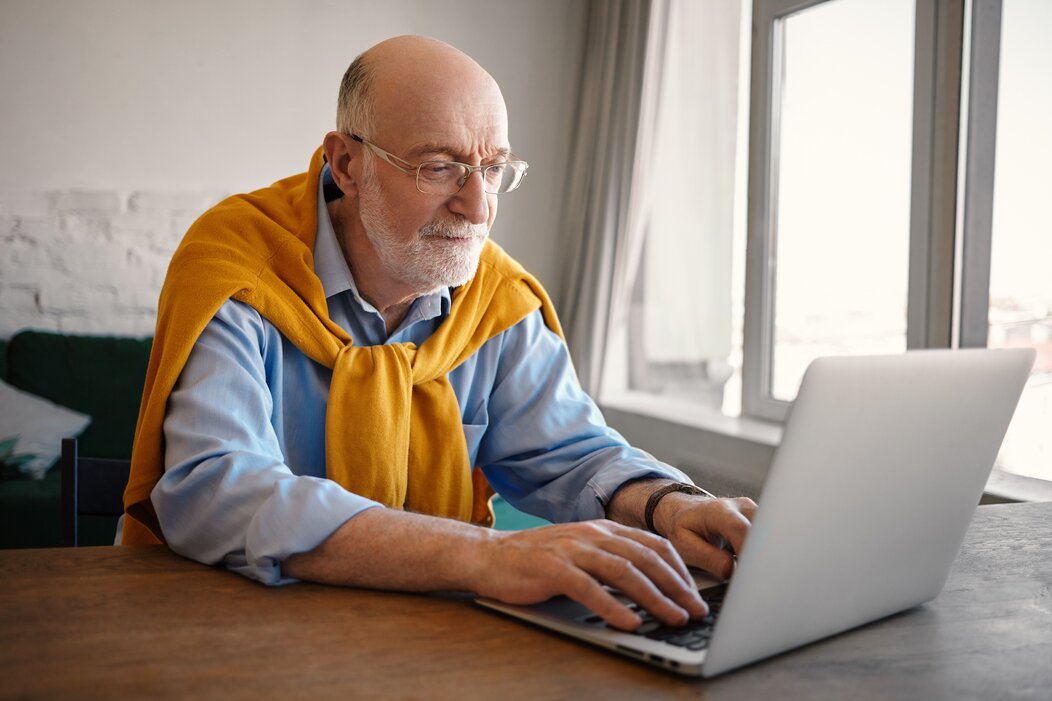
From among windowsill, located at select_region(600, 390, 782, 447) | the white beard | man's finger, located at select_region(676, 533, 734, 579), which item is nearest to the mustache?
the white beard

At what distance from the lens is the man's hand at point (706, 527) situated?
104cm

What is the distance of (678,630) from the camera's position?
815 mm

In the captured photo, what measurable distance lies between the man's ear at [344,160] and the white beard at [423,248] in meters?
0.04

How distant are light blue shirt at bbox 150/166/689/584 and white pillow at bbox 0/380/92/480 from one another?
1.95 meters

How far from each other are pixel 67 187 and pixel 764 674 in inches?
134

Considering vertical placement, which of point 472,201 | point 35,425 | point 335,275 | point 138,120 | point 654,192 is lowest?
point 35,425

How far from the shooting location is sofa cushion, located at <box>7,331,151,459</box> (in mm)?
3248

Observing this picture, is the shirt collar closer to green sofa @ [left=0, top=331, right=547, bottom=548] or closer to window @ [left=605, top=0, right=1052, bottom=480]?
window @ [left=605, top=0, right=1052, bottom=480]

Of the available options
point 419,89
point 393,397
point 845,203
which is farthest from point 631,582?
point 845,203

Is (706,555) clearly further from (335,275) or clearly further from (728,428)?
(728,428)

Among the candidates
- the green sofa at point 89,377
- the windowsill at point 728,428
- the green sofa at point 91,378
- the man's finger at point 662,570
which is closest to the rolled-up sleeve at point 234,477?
the man's finger at point 662,570

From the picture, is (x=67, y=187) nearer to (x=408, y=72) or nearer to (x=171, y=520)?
(x=408, y=72)

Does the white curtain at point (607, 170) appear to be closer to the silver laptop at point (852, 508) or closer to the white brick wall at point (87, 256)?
the white brick wall at point (87, 256)

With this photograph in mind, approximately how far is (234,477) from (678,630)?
1.69ft
